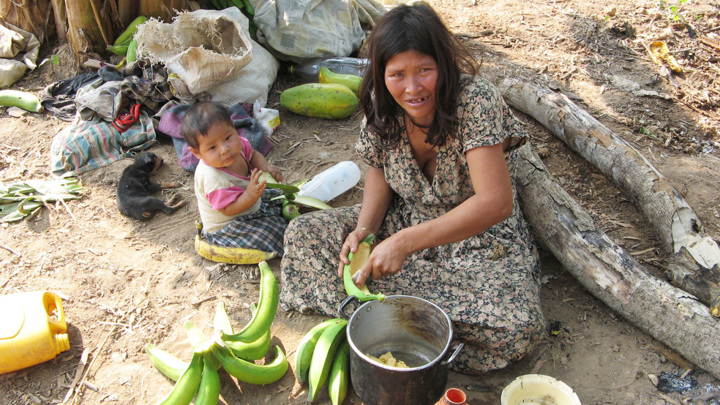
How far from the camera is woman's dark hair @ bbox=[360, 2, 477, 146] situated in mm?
1840

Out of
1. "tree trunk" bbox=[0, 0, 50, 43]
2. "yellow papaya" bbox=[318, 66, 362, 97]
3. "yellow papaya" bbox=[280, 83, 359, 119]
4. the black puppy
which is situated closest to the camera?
the black puppy

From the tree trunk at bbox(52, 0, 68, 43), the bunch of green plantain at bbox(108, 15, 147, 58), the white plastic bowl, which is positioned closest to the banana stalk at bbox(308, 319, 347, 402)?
the white plastic bowl

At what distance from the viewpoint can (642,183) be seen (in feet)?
9.03

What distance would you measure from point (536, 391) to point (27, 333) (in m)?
2.02

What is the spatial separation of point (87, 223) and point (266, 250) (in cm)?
124

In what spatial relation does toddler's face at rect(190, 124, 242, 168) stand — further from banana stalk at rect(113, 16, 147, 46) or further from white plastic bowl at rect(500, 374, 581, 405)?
banana stalk at rect(113, 16, 147, 46)

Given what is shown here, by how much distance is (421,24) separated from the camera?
1824mm

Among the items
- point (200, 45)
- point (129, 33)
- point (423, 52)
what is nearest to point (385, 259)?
point (423, 52)

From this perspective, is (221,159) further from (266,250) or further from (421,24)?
(421,24)

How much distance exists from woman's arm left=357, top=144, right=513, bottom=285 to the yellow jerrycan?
141cm

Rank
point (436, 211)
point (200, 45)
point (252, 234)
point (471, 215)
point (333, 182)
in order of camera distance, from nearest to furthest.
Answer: point (471, 215) < point (436, 211) < point (252, 234) < point (333, 182) < point (200, 45)

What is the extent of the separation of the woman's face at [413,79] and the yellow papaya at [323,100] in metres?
2.04

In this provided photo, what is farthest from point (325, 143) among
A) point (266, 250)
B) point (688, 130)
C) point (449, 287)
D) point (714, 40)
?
point (714, 40)

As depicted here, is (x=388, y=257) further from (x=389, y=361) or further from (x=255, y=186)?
(x=255, y=186)
